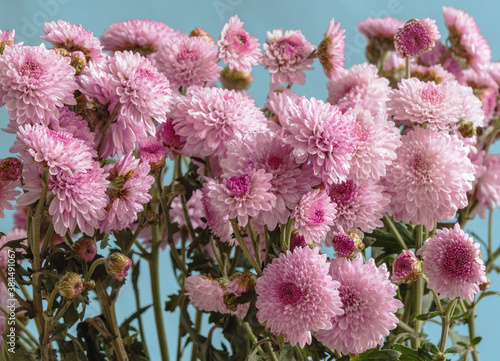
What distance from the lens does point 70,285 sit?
19.6 inches

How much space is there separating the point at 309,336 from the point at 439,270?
13cm

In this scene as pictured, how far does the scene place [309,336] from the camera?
48 cm

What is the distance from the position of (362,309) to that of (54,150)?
0.26 m

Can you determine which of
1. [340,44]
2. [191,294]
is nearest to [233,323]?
[191,294]

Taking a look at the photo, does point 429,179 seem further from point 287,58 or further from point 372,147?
point 287,58

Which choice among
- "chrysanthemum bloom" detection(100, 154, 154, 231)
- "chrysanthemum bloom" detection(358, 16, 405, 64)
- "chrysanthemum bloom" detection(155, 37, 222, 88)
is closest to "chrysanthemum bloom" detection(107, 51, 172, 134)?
"chrysanthemum bloom" detection(100, 154, 154, 231)

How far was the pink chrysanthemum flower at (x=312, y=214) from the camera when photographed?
0.48 m

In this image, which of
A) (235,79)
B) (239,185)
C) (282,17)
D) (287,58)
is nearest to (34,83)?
(239,185)

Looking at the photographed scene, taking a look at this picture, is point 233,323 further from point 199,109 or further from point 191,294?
point 199,109

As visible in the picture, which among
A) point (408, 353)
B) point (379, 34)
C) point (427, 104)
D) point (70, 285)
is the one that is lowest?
point (408, 353)

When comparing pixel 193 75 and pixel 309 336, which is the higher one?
pixel 193 75

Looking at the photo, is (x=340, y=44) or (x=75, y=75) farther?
(x=340, y=44)

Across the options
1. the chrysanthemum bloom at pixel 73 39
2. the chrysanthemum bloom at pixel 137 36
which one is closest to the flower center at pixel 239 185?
the chrysanthemum bloom at pixel 73 39

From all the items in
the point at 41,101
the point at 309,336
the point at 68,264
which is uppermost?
the point at 41,101
